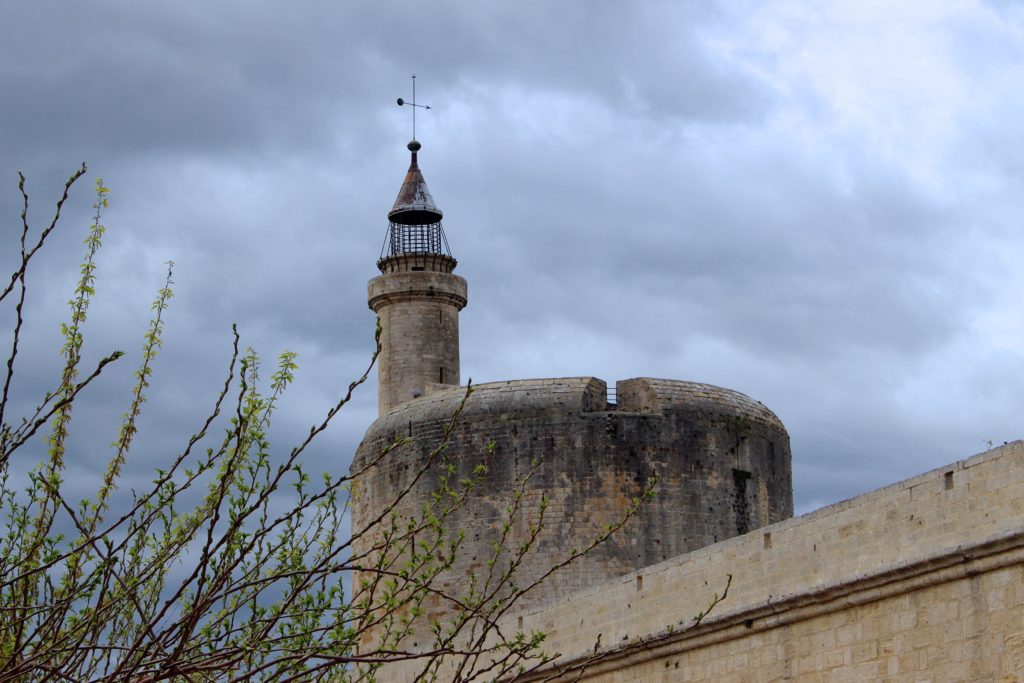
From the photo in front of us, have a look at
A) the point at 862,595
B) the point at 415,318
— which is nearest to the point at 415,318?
the point at 415,318

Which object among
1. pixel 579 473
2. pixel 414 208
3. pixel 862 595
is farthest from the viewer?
pixel 414 208

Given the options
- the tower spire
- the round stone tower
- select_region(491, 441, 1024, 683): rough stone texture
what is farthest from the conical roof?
select_region(491, 441, 1024, 683): rough stone texture

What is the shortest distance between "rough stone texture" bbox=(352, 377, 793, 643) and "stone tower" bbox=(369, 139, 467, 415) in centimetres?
520

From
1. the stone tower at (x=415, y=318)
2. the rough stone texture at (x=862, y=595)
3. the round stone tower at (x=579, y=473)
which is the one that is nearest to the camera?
the rough stone texture at (x=862, y=595)

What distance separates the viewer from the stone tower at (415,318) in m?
23.2

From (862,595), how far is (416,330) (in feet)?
47.4

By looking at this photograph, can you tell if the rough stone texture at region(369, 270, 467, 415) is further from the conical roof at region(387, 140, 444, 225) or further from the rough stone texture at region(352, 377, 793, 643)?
the rough stone texture at region(352, 377, 793, 643)

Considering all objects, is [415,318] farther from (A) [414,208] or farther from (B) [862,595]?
(B) [862,595]

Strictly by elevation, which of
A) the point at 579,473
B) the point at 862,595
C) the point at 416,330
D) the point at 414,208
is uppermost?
the point at 414,208

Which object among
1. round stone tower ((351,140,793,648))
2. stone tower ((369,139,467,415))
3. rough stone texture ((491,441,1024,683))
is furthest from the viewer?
stone tower ((369,139,467,415))

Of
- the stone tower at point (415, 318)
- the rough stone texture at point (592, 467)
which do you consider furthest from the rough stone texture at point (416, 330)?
the rough stone texture at point (592, 467)

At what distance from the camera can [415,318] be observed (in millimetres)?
23609

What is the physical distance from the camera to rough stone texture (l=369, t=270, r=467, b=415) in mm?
23172

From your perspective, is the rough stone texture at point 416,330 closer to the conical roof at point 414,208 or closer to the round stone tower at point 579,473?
the conical roof at point 414,208
